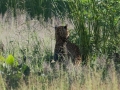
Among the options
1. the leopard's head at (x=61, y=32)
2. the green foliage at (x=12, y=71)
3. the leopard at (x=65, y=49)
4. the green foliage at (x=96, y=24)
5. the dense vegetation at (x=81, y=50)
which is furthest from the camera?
the leopard's head at (x=61, y=32)

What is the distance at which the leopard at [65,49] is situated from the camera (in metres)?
6.19

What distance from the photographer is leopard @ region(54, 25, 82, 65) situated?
20.3 ft

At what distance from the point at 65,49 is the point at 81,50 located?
0.95ft

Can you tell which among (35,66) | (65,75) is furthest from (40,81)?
(35,66)

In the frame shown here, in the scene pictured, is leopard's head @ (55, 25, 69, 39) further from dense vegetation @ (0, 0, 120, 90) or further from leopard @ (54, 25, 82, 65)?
dense vegetation @ (0, 0, 120, 90)

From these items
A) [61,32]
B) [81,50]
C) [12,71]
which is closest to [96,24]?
[81,50]

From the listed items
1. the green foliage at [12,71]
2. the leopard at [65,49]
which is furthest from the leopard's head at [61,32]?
the green foliage at [12,71]

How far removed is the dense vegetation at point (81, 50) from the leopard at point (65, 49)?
14 cm

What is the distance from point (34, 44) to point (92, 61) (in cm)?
124

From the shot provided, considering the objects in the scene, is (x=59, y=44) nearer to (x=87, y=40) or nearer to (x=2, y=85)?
(x=87, y=40)

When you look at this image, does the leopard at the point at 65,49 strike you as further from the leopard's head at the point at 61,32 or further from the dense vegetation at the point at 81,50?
the dense vegetation at the point at 81,50

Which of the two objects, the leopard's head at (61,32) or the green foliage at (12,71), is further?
the leopard's head at (61,32)

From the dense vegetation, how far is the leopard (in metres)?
0.14

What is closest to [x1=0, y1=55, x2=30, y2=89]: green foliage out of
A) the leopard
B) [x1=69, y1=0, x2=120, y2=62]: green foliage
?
the leopard
